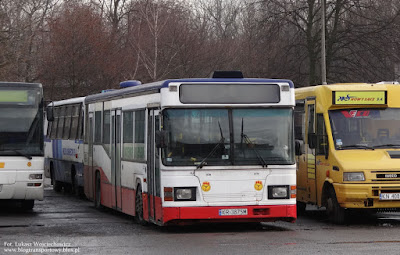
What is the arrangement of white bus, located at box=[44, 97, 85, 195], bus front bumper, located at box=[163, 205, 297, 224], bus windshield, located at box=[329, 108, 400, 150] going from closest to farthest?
1. bus front bumper, located at box=[163, 205, 297, 224]
2. bus windshield, located at box=[329, 108, 400, 150]
3. white bus, located at box=[44, 97, 85, 195]

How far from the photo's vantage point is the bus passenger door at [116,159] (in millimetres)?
18733

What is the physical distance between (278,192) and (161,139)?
218 centimetres

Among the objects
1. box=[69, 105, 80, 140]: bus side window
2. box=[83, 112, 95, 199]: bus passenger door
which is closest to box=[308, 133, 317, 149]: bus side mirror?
box=[83, 112, 95, 199]: bus passenger door

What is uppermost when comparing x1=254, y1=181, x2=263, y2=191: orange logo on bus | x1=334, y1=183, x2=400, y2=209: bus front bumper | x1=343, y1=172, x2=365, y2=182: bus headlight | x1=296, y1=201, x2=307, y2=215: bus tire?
x1=343, y1=172, x2=365, y2=182: bus headlight

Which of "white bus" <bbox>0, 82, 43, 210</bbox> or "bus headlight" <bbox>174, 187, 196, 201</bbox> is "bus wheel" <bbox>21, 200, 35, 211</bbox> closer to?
"white bus" <bbox>0, 82, 43, 210</bbox>

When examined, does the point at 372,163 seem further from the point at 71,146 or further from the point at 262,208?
the point at 71,146

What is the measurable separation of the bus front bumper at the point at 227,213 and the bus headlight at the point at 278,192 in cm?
17

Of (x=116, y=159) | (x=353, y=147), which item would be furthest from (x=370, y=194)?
(x=116, y=159)

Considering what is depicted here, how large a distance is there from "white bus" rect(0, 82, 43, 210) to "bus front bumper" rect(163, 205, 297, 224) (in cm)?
513

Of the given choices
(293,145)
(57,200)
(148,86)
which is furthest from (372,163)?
(57,200)

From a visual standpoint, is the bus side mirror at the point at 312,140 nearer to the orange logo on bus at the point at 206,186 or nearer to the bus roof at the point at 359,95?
the bus roof at the point at 359,95

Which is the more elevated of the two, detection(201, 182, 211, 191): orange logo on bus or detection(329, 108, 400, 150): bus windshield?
detection(329, 108, 400, 150): bus windshield

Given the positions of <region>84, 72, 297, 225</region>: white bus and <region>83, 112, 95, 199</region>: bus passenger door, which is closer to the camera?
<region>84, 72, 297, 225</region>: white bus

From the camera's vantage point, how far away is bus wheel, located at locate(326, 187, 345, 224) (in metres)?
16.9
